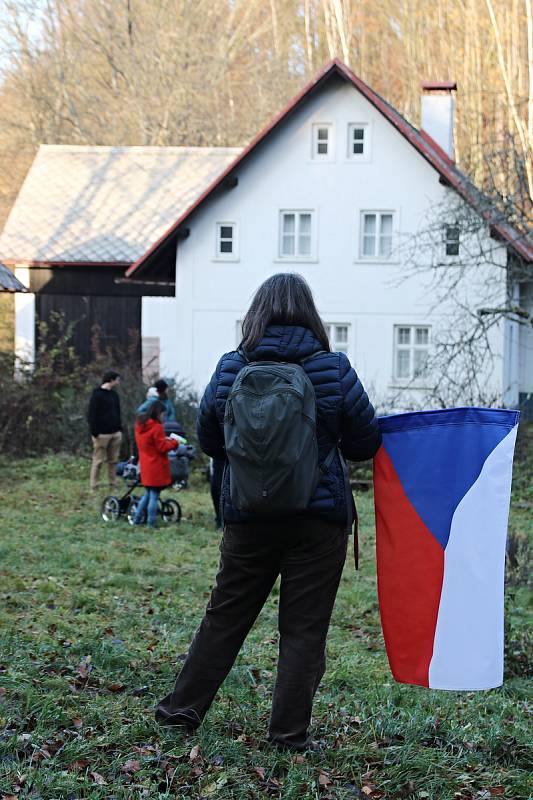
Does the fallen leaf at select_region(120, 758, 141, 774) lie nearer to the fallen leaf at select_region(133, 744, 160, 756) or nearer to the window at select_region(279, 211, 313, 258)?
the fallen leaf at select_region(133, 744, 160, 756)

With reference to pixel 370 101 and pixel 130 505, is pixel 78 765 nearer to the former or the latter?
pixel 130 505

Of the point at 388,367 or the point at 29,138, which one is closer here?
the point at 388,367

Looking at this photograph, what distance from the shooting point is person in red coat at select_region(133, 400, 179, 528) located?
44.3ft

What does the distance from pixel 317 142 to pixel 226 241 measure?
3.57 metres

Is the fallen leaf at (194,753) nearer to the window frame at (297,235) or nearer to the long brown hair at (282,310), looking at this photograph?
the long brown hair at (282,310)

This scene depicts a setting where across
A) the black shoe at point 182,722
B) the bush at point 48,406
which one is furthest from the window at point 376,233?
the black shoe at point 182,722

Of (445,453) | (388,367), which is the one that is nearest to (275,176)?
(388,367)

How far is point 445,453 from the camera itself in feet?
15.9

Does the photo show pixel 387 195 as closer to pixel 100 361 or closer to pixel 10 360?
pixel 100 361

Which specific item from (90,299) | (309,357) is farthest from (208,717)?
(90,299)

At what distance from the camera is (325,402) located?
4559 millimetres

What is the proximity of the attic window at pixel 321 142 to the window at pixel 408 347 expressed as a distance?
4.98 metres

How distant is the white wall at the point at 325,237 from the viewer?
28922mm

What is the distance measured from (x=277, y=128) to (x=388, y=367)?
22.6 feet
